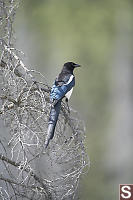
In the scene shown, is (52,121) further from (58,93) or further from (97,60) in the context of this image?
(97,60)

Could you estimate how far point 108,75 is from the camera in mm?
13195

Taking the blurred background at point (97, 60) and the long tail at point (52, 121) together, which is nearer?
the long tail at point (52, 121)

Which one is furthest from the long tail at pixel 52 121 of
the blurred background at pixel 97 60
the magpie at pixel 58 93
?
the blurred background at pixel 97 60

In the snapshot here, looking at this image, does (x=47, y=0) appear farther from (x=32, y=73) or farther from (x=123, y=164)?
(x=32, y=73)

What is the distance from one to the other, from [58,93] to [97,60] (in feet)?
29.7

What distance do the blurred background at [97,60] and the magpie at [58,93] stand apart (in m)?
6.63

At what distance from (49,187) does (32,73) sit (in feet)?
1.93

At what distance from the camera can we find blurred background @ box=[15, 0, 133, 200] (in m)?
12.1

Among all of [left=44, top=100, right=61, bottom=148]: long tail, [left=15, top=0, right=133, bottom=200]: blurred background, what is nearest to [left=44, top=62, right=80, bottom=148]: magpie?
[left=44, top=100, right=61, bottom=148]: long tail

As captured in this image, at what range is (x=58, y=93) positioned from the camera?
425cm

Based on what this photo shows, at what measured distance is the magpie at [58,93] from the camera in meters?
3.94

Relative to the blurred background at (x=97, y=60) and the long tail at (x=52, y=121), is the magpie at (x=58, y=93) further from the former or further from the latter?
the blurred background at (x=97, y=60)

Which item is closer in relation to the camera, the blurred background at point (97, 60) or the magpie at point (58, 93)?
the magpie at point (58, 93)

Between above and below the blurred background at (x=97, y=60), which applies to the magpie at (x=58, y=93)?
below
